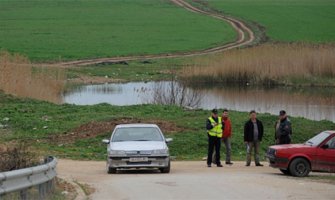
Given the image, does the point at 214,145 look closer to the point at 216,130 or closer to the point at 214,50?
the point at 216,130

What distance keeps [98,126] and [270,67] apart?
106 ft

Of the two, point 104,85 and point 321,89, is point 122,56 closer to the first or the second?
point 104,85

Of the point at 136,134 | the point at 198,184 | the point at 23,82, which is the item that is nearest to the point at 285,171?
the point at 136,134

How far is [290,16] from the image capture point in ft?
373

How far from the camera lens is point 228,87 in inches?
2483

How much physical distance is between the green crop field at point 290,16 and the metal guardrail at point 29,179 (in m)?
75.8

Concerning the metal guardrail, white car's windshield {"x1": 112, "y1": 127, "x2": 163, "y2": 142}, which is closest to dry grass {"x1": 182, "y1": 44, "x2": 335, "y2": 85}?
white car's windshield {"x1": 112, "y1": 127, "x2": 163, "y2": 142}

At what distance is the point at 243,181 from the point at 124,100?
106 ft

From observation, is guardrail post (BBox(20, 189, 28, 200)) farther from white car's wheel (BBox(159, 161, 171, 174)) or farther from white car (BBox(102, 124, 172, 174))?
white car's wheel (BBox(159, 161, 171, 174))

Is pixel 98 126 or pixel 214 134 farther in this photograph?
pixel 98 126

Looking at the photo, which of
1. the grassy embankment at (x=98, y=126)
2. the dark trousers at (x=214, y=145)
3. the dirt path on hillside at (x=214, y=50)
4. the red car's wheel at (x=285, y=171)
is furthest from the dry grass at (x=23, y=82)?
the dirt path on hillside at (x=214, y=50)

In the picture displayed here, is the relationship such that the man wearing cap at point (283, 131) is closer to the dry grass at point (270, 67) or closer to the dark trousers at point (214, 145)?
the dark trousers at point (214, 145)

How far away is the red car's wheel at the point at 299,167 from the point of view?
82.4 ft

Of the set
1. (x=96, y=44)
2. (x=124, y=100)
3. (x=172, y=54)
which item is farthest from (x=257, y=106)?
(x=96, y=44)
